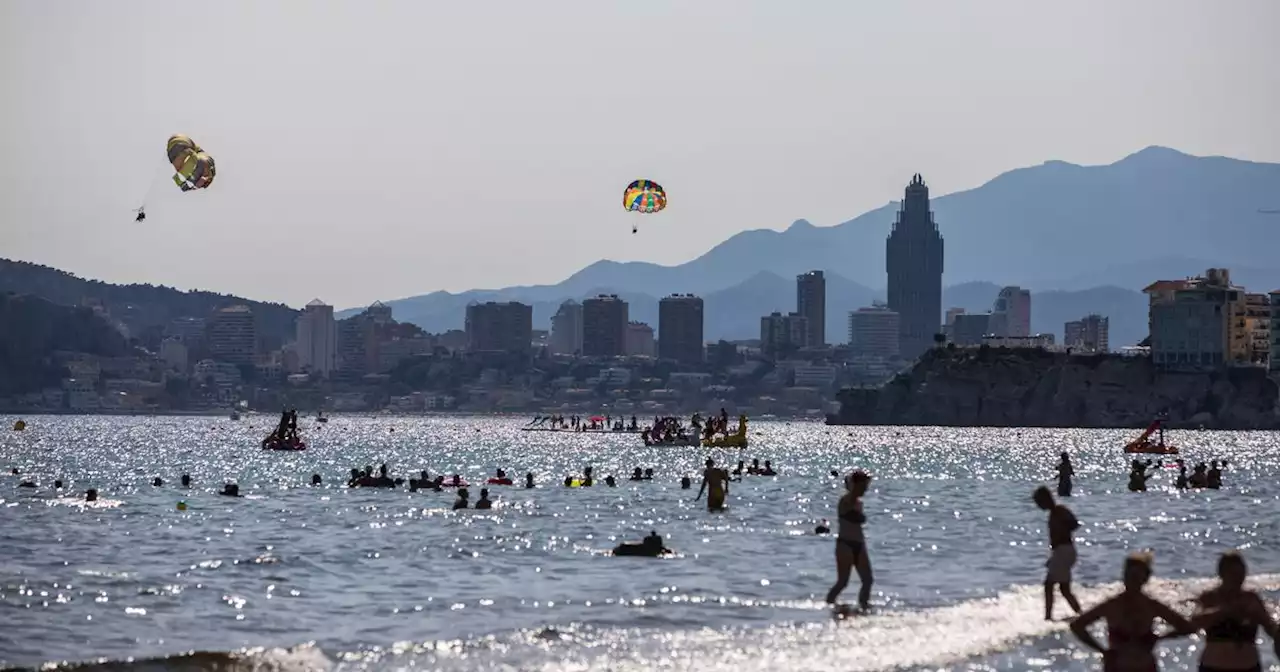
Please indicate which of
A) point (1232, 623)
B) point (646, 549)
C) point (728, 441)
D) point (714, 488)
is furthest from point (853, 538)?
point (728, 441)

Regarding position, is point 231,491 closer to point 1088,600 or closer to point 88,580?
point 88,580

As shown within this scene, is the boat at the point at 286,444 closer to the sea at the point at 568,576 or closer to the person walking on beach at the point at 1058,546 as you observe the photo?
the sea at the point at 568,576

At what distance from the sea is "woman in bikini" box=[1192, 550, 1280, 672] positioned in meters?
7.58

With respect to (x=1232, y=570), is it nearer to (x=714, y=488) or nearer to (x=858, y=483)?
(x=858, y=483)

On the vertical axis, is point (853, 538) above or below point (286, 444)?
above

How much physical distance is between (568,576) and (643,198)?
48.7 m

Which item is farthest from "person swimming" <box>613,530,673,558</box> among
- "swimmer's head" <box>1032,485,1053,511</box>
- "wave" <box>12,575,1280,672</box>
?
"swimmer's head" <box>1032,485,1053,511</box>

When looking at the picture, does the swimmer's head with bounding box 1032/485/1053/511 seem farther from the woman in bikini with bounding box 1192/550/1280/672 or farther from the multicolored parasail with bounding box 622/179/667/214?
the multicolored parasail with bounding box 622/179/667/214

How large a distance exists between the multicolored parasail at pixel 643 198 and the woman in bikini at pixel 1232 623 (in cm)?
6924

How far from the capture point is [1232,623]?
15.9 m

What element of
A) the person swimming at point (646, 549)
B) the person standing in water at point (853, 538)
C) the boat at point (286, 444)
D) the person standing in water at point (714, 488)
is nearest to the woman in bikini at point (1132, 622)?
the person standing in water at point (853, 538)

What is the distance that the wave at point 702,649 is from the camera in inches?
961

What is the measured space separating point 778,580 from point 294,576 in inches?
406

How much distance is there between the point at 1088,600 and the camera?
30.4 metres
